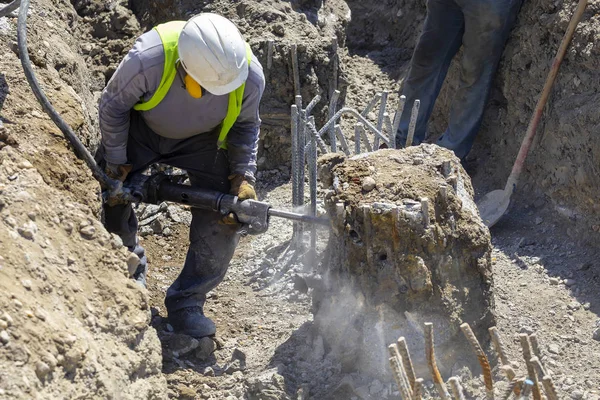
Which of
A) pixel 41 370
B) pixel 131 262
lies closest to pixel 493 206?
pixel 131 262

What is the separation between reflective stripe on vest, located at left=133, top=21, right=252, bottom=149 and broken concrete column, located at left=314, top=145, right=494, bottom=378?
613 mm

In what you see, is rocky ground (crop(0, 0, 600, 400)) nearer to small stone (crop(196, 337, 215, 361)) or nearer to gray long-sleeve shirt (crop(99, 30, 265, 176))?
small stone (crop(196, 337, 215, 361))

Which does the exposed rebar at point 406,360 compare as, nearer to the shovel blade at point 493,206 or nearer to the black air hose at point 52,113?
the black air hose at point 52,113

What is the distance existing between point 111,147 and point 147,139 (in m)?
0.31

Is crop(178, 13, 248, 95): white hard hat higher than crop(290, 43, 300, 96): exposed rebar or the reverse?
higher

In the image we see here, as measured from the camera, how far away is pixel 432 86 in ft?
22.3

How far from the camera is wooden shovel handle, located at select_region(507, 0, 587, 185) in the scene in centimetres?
566

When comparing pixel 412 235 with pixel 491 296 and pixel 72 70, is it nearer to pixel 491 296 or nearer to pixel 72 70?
pixel 491 296

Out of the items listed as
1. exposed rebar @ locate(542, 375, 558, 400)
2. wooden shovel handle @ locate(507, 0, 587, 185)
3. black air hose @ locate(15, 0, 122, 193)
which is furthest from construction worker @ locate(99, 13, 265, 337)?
wooden shovel handle @ locate(507, 0, 587, 185)

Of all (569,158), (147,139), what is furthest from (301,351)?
(569,158)

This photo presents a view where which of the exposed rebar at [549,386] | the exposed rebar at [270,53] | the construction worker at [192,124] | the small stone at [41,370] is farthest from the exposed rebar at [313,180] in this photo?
the small stone at [41,370]

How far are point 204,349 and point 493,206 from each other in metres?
2.73

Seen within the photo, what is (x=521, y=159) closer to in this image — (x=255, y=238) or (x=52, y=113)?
(x=255, y=238)

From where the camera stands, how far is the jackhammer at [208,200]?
4.25 m
